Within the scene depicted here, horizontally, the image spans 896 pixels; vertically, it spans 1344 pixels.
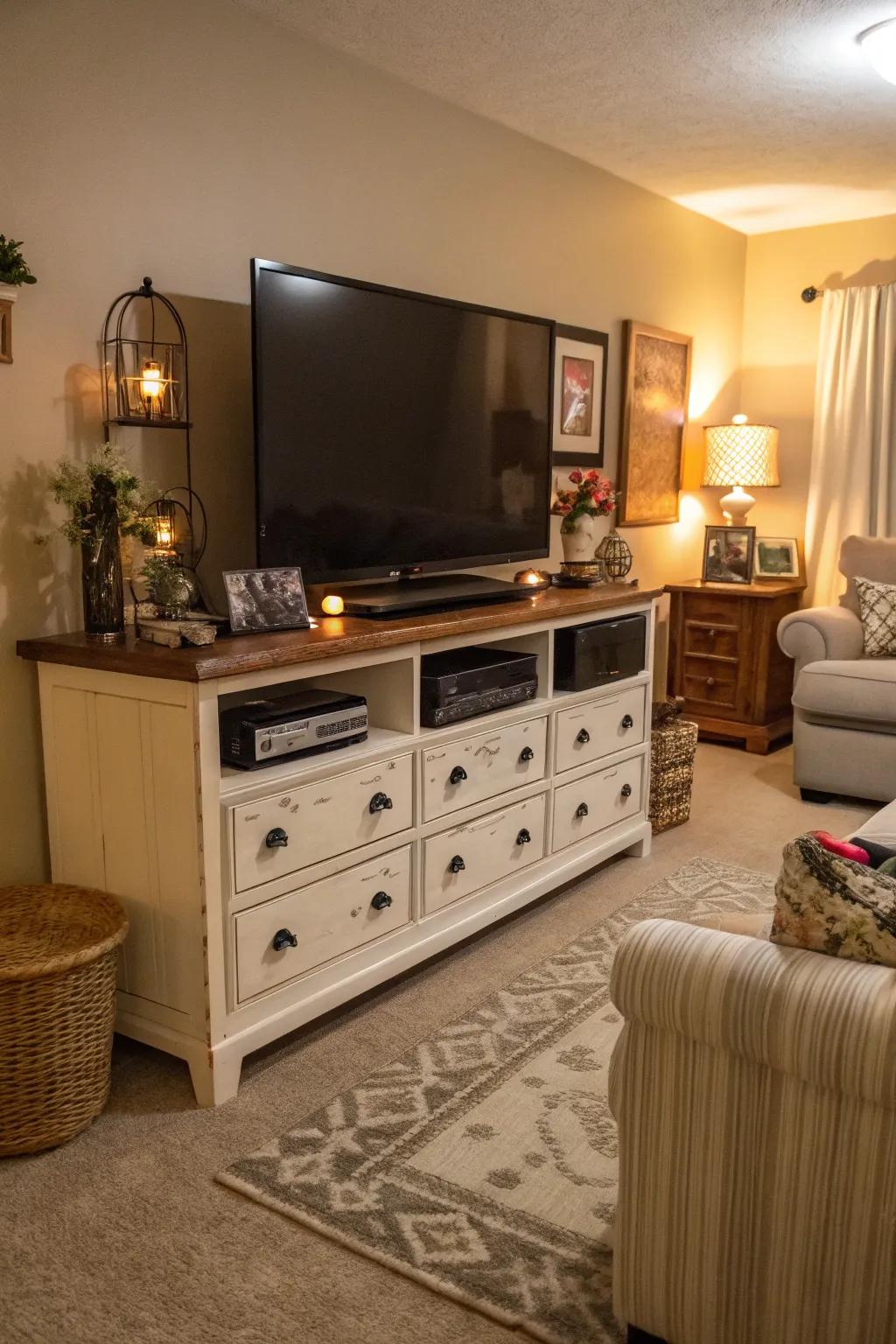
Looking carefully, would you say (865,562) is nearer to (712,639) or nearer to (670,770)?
(712,639)

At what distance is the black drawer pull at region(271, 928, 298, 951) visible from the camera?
2.33 m

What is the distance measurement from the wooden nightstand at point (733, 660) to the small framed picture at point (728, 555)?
2.5 inches

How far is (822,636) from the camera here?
173 inches

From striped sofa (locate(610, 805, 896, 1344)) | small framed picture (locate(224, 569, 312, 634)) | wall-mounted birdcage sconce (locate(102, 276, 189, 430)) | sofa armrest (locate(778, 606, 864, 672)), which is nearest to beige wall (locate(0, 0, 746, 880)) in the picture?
wall-mounted birdcage sconce (locate(102, 276, 189, 430))

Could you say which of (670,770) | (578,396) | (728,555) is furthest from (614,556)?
(728,555)

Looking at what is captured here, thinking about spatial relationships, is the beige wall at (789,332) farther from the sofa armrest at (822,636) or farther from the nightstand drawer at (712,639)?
the sofa armrest at (822,636)

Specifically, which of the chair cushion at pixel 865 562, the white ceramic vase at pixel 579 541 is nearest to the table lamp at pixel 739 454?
the chair cushion at pixel 865 562

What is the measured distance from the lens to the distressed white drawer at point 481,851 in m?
2.80

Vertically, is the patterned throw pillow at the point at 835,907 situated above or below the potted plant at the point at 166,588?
below

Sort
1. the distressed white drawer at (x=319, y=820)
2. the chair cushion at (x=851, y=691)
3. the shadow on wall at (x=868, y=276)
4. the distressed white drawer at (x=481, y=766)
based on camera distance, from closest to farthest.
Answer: the distressed white drawer at (x=319, y=820), the distressed white drawer at (x=481, y=766), the chair cushion at (x=851, y=691), the shadow on wall at (x=868, y=276)

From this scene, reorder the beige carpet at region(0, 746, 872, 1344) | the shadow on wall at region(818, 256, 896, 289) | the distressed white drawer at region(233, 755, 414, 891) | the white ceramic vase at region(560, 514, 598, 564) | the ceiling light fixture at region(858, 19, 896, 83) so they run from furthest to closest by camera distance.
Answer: the shadow on wall at region(818, 256, 896, 289) → the white ceramic vase at region(560, 514, 598, 564) → the ceiling light fixture at region(858, 19, 896, 83) → the distressed white drawer at region(233, 755, 414, 891) → the beige carpet at region(0, 746, 872, 1344)

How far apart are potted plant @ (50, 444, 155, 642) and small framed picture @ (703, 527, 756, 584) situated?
351cm

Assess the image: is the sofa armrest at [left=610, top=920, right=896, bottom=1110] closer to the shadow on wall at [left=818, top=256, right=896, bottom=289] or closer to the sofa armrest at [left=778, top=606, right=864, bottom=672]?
the sofa armrest at [left=778, top=606, right=864, bottom=672]

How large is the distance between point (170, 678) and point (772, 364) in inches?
173
